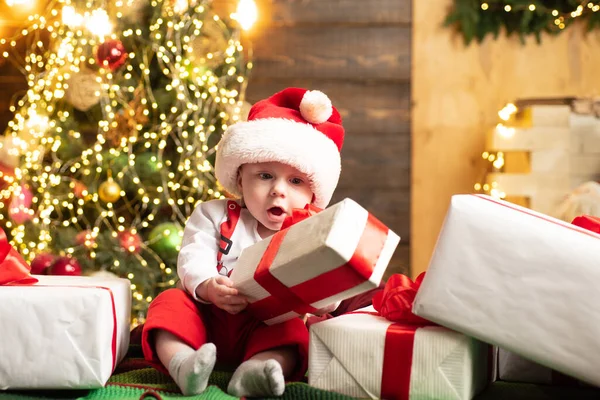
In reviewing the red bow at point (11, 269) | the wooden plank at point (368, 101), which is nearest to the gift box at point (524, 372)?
the red bow at point (11, 269)

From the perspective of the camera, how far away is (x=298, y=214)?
1214 millimetres

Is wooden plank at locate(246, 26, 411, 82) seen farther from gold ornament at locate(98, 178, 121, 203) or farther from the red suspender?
the red suspender

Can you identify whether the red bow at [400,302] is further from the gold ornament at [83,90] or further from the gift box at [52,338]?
the gold ornament at [83,90]

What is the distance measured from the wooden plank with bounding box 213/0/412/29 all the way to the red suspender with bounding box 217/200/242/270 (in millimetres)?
1688

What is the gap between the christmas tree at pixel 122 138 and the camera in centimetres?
247

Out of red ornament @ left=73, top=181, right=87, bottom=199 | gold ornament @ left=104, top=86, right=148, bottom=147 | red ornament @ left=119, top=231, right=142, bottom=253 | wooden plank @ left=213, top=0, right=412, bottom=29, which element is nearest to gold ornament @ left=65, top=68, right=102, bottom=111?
gold ornament @ left=104, top=86, right=148, bottom=147

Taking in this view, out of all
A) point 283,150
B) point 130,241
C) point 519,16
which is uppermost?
point 519,16

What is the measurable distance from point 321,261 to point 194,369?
254mm

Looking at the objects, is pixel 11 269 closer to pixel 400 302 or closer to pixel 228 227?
pixel 228 227

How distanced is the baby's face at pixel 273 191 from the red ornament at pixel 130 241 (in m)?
1.14

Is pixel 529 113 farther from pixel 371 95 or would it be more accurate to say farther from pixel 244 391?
pixel 244 391

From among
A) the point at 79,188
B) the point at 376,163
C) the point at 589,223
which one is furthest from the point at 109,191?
the point at 589,223

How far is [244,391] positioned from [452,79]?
2.14 metres

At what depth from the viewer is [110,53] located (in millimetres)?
2398
